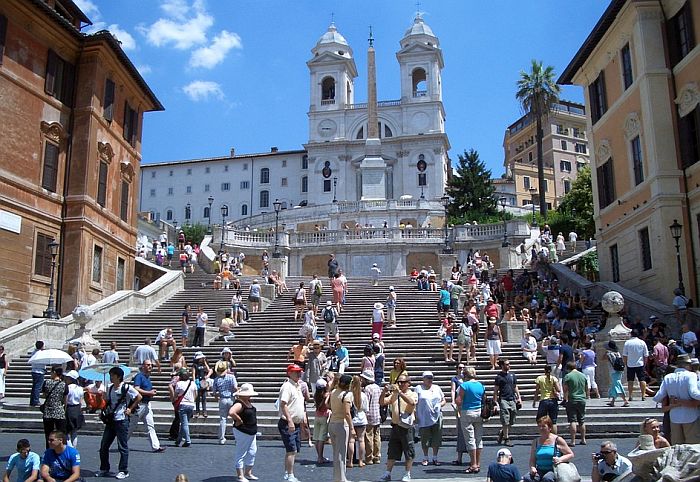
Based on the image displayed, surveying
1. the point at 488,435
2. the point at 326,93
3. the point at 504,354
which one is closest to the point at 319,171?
the point at 326,93

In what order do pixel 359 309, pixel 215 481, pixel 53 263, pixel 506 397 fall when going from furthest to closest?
1. pixel 359 309
2. pixel 53 263
3. pixel 506 397
4. pixel 215 481

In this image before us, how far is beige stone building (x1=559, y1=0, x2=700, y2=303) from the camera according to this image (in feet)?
77.7

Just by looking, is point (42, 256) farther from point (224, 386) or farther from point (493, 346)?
point (493, 346)

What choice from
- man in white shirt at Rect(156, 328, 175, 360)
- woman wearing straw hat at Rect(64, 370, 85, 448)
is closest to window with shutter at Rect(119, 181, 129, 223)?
man in white shirt at Rect(156, 328, 175, 360)

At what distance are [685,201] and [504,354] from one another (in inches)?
349

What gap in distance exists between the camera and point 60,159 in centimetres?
2894

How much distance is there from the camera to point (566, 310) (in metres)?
24.0

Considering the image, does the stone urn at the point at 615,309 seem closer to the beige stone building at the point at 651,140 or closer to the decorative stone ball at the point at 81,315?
the beige stone building at the point at 651,140

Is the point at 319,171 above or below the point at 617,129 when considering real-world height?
above

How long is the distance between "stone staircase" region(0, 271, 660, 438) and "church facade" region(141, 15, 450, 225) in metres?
51.2

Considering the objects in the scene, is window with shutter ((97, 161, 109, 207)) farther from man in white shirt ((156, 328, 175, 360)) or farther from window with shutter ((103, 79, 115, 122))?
man in white shirt ((156, 328, 175, 360))

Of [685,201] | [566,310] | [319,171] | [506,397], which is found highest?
[319,171]

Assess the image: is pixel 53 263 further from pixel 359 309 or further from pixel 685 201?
pixel 685 201

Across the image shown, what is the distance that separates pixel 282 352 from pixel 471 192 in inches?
1908
